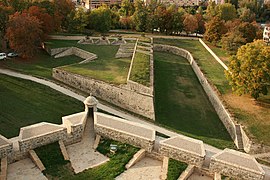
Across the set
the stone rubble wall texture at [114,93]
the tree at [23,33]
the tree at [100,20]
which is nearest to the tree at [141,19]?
the tree at [100,20]

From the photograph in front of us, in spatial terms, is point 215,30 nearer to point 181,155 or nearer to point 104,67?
point 104,67

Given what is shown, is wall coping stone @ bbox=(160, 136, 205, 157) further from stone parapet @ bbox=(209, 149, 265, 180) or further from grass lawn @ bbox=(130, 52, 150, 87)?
grass lawn @ bbox=(130, 52, 150, 87)

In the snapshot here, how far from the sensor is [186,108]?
27234 millimetres

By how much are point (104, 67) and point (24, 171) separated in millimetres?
19483

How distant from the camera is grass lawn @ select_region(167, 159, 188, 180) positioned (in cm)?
1470

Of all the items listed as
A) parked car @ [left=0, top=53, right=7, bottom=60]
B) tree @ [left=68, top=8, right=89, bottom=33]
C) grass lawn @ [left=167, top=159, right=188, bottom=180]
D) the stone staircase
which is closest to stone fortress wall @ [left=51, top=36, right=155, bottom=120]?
the stone staircase

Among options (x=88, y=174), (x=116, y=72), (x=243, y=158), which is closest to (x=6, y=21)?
(x=116, y=72)

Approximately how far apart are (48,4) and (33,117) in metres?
26.5

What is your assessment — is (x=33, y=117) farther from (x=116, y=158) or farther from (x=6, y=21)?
(x=6, y=21)

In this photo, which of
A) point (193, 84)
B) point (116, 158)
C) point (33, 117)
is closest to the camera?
point (116, 158)

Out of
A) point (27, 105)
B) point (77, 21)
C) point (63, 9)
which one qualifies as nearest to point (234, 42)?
point (77, 21)

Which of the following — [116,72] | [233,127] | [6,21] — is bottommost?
[233,127]

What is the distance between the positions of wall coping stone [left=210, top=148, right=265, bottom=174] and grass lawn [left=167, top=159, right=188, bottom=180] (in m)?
1.59

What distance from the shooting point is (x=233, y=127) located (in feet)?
75.5
